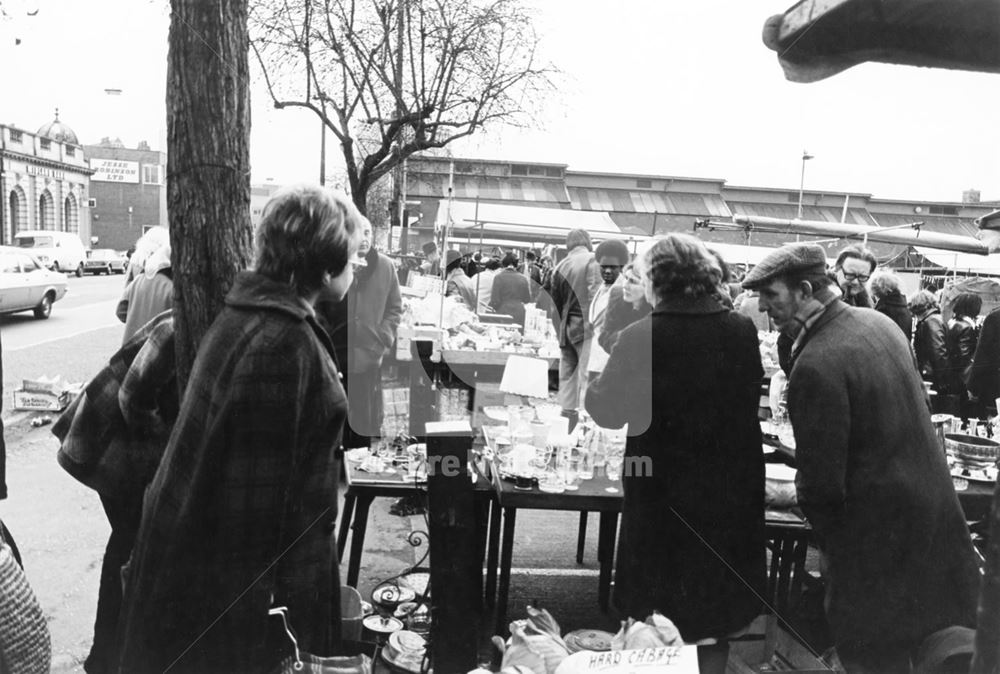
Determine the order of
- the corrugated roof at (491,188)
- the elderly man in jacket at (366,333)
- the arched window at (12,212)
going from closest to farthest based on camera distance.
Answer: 1. the elderly man in jacket at (366,333)
2. the corrugated roof at (491,188)
3. the arched window at (12,212)

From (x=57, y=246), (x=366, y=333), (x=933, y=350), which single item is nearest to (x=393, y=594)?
(x=366, y=333)

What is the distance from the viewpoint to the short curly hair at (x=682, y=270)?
2.58m

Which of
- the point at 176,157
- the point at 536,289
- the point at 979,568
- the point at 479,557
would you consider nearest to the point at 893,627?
the point at 979,568

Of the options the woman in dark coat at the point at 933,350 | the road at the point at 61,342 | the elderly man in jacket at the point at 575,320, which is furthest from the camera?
the road at the point at 61,342

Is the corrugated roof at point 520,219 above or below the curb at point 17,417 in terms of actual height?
above

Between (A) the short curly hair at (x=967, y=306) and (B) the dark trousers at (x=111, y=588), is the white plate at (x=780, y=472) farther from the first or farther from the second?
(A) the short curly hair at (x=967, y=306)

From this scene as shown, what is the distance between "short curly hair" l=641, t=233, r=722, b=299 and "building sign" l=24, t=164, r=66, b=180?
48.4 metres

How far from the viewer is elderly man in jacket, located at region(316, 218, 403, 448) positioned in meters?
5.32

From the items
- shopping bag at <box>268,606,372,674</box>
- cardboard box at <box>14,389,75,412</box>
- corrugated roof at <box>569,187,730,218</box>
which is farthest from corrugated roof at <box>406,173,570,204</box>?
shopping bag at <box>268,606,372,674</box>

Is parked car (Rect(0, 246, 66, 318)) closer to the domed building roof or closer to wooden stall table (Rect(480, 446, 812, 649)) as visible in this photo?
wooden stall table (Rect(480, 446, 812, 649))

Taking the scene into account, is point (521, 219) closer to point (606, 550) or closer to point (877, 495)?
point (606, 550)

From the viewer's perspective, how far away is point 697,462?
101 inches

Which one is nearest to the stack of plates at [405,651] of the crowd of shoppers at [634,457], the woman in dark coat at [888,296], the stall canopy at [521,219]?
the crowd of shoppers at [634,457]

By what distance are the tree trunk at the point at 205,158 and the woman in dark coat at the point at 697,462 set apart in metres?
1.48
